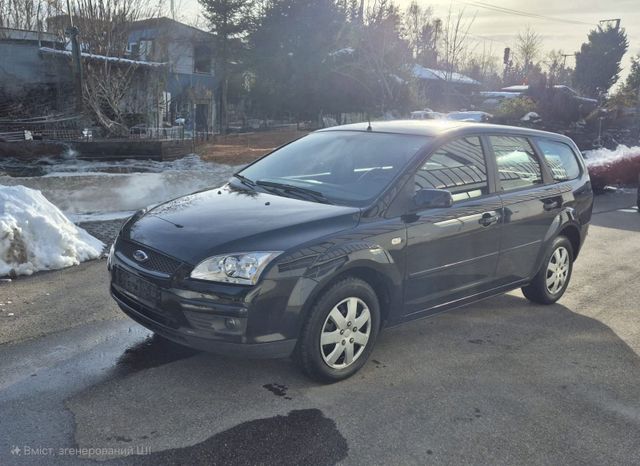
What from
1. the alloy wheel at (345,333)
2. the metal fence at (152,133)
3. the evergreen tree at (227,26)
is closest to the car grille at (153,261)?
the alloy wheel at (345,333)

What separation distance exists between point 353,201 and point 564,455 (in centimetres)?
203

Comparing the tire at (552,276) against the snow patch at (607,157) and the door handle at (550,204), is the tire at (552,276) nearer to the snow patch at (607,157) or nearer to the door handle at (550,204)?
the door handle at (550,204)

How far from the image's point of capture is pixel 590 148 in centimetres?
2027

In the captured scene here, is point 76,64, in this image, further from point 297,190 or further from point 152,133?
point 297,190

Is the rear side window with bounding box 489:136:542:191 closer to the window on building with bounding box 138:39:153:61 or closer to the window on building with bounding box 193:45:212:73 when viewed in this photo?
the window on building with bounding box 138:39:153:61

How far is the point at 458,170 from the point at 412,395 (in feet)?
6.00

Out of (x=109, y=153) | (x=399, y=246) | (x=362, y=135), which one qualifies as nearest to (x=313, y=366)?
(x=399, y=246)

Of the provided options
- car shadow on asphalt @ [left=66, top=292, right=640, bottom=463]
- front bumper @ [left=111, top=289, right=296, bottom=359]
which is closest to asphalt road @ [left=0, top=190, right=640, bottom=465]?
car shadow on asphalt @ [left=66, top=292, right=640, bottom=463]

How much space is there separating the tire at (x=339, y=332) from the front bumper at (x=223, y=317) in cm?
15

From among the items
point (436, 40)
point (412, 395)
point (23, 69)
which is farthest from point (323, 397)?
point (436, 40)

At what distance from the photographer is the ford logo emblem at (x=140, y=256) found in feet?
11.9

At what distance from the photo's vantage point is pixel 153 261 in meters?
3.57

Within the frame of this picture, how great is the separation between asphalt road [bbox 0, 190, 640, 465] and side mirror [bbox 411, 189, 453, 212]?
117cm

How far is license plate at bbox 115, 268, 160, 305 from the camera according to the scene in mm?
3518
